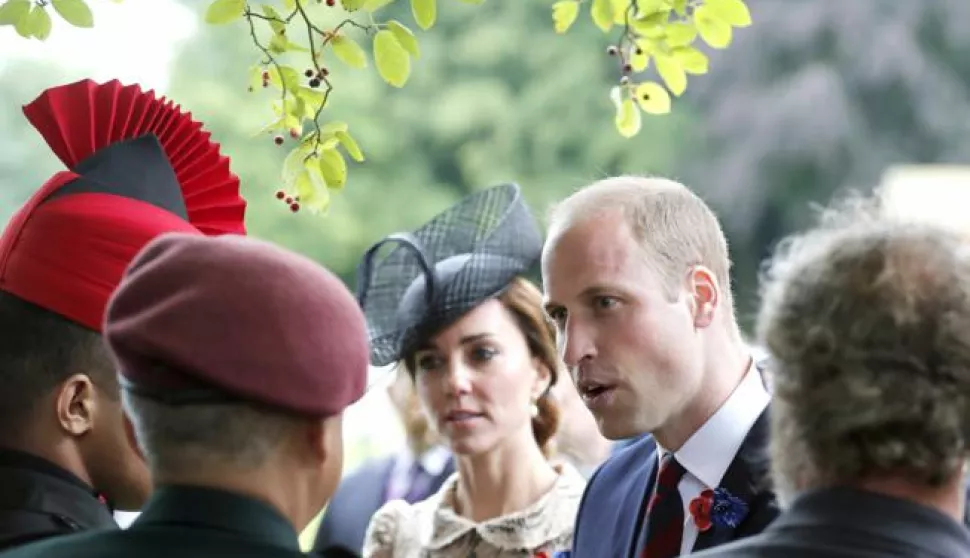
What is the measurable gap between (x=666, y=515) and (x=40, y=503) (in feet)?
3.80

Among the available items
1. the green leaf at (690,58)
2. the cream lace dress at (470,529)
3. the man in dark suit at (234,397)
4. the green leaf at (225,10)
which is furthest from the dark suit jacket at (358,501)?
the man in dark suit at (234,397)

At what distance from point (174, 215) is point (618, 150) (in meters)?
16.5

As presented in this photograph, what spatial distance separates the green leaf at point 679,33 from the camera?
3.48 metres

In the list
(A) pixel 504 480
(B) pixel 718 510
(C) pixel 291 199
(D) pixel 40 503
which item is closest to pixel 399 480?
(A) pixel 504 480

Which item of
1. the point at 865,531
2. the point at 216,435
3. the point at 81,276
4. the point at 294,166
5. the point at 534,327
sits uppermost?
the point at 534,327

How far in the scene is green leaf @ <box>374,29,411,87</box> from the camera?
3326 millimetres

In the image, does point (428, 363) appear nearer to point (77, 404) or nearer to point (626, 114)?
point (626, 114)

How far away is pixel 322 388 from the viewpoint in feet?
7.19

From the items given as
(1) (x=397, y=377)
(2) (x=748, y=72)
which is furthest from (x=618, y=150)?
(1) (x=397, y=377)

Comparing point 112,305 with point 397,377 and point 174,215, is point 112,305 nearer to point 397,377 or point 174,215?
point 174,215

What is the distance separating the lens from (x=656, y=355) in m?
3.29

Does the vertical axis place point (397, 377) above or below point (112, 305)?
above

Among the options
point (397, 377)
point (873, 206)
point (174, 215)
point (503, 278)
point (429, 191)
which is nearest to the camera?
point (873, 206)

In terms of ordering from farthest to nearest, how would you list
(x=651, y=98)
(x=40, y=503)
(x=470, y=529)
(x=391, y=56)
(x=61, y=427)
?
(x=470, y=529) → (x=651, y=98) → (x=391, y=56) → (x=61, y=427) → (x=40, y=503)
